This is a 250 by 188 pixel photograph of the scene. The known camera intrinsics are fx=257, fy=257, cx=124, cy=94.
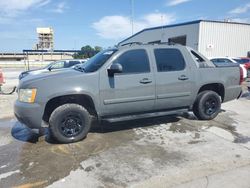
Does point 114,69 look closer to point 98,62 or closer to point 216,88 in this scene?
point 98,62

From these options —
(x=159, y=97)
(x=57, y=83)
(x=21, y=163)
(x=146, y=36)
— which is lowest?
(x=21, y=163)

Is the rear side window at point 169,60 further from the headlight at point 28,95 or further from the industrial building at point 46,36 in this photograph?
the industrial building at point 46,36

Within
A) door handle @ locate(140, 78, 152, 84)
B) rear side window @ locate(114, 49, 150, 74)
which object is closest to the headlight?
rear side window @ locate(114, 49, 150, 74)

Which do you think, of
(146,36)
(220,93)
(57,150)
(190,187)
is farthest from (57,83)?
(146,36)

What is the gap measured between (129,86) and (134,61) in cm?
58

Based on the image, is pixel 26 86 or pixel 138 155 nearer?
pixel 138 155

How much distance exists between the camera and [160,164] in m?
4.06

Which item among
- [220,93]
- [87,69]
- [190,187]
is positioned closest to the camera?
[190,187]

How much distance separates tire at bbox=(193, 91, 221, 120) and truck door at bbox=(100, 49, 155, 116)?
1.44 m

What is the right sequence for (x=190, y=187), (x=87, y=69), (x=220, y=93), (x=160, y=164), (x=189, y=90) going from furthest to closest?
(x=220, y=93) → (x=189, y=90) → (x=87, y=69) → (x=160, y=164) → (x=190, y=187)

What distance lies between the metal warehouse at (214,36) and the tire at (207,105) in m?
19.3

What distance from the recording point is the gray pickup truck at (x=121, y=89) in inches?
189

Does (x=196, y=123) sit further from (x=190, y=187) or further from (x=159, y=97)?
(x=190, y=187)

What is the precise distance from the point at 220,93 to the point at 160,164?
3.48 meters
